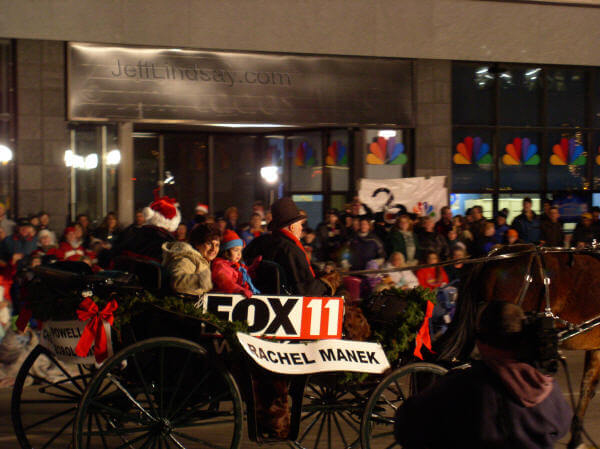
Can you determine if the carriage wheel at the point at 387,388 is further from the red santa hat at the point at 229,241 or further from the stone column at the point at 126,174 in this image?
the stone column at the point at 126,174

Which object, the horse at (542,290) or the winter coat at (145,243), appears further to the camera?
the horse at (542,290)

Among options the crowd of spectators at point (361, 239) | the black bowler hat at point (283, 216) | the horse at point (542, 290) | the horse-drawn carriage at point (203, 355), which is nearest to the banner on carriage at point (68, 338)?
the horse-drawn carriage at point (203, 355)

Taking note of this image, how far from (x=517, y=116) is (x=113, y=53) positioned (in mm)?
8862

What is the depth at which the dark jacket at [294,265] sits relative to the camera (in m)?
5.63

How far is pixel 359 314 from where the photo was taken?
18.5 ft

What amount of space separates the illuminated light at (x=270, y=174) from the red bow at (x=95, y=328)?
12795 mm

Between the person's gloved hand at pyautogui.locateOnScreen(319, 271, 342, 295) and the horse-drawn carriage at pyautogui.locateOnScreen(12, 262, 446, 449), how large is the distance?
331 mm

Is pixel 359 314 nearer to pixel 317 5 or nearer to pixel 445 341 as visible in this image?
pixel 445 341

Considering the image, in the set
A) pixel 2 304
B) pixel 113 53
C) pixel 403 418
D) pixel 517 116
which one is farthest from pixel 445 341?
pixel 517 116

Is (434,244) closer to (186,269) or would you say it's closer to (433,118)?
(433,118)

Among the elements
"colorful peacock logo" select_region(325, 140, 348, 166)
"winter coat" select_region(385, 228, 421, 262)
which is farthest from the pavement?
"colorful peacock logo" select_region(325, 140, 348, 166)

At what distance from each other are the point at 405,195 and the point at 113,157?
220 inches

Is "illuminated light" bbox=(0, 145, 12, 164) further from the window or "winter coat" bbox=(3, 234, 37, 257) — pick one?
the window

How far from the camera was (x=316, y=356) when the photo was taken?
17.3 feet
